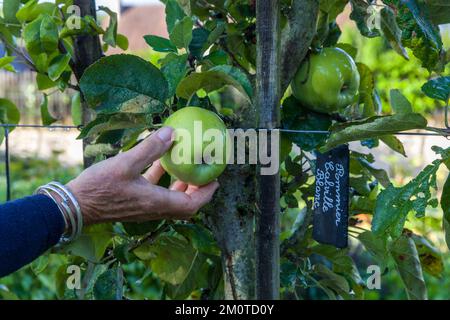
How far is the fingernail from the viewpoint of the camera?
0.83 metres

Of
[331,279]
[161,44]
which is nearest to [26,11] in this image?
[161,44]

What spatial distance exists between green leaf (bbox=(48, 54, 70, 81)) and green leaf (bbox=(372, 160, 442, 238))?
1.87 feet

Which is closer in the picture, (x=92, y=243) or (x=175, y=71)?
(x=175, y=71)

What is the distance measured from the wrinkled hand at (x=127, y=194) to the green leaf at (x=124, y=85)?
0.06 m

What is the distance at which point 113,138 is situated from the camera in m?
0.94

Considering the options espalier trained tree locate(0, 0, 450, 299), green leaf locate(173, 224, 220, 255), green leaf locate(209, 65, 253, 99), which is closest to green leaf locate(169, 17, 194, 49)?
espalier trained tree locate(0, 0, 450, 299)

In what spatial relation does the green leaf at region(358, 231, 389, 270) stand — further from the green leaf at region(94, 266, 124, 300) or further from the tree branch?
the green leaf at region(94, 266, 124, 300)

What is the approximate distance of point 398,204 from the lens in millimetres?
795

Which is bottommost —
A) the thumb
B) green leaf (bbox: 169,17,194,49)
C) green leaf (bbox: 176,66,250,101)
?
the thumb

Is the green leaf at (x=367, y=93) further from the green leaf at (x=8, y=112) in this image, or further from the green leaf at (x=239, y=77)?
the green leaf at (x=8, y=112)

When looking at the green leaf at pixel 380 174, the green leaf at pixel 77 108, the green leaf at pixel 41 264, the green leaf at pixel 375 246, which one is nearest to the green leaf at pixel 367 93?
the green leaf at pixel 380 174

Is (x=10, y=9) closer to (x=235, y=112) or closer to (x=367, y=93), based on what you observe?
(x=235, y=112)

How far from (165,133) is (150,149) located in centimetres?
3

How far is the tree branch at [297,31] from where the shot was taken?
96 centimetres
